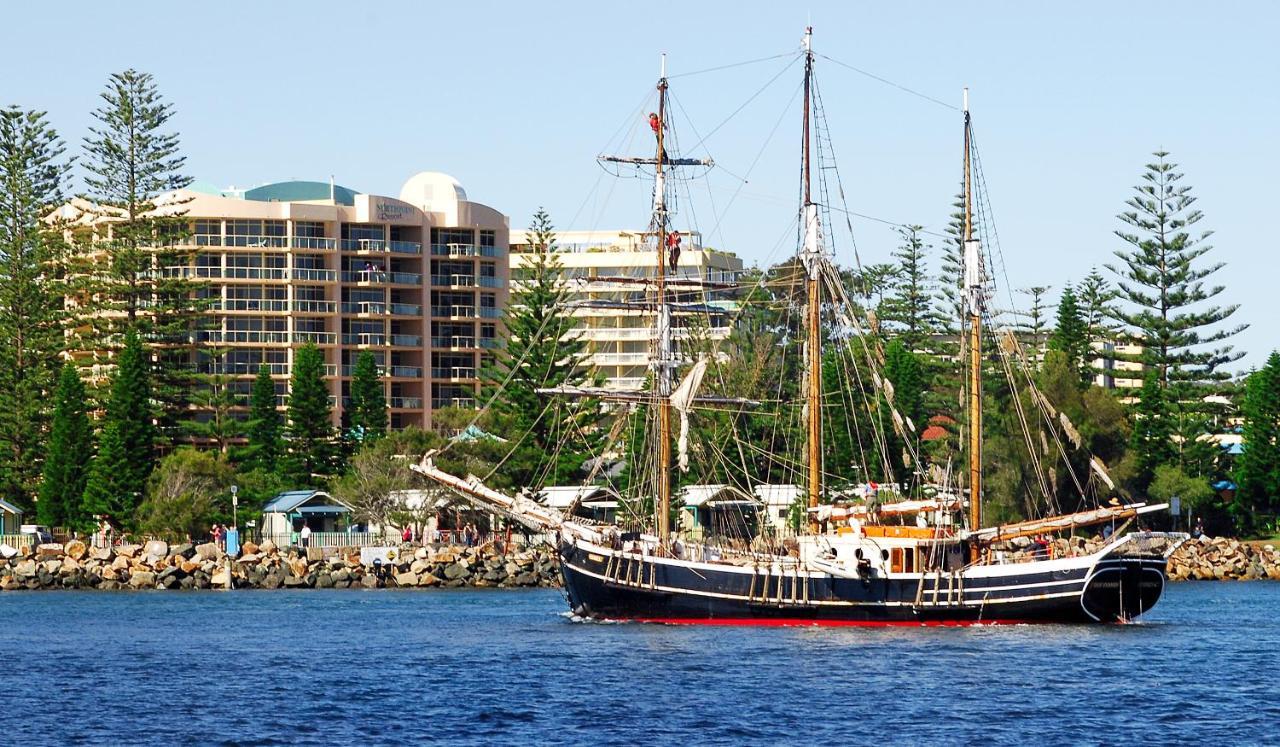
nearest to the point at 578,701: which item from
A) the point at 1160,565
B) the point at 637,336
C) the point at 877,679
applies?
the point at 877,679

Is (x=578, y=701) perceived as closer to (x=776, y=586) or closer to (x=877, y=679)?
(x=877, y=679)

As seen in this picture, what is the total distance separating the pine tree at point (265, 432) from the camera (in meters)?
109

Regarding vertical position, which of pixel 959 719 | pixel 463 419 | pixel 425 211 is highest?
pixel 425 211

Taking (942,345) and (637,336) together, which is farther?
(637,336)

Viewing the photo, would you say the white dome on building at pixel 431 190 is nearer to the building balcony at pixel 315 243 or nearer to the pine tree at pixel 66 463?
the building balcony at pixel 315 243

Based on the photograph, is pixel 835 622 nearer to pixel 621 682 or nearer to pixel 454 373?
pixel 621 682

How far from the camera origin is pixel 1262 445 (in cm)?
10975

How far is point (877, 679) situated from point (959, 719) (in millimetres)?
6391

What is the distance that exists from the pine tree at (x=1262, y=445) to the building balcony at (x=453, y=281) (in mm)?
54034

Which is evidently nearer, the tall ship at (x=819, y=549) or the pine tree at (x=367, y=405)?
the tall ship at (x=819, y=549)

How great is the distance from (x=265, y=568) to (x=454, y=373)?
166ft

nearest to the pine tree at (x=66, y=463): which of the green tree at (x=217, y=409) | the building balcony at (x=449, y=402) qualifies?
the green tree at (x=217, y=409)

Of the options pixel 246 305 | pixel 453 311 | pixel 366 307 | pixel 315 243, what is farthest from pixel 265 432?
pixel 453 311

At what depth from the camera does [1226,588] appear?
91.4 m
